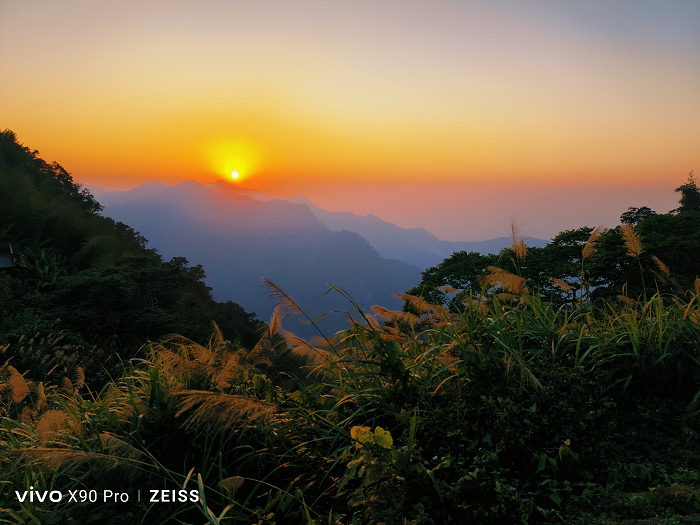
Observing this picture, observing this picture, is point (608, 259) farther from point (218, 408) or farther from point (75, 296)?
point (75, 296)

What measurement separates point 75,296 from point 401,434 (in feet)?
70.2

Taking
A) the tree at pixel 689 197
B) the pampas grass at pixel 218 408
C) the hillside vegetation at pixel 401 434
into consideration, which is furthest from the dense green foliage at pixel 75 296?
the tree at pixel 689 197

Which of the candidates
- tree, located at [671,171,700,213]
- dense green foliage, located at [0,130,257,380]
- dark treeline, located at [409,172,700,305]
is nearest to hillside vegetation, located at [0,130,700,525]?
dense green foliage, located at [0,130,257,380]

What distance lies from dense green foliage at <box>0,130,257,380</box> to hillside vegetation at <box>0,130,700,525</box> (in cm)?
987

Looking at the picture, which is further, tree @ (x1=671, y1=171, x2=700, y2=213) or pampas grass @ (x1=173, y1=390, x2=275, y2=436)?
tree @ (x1=671, y1=171, x2=700, y2=213)

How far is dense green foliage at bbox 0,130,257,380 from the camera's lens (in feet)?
47.1

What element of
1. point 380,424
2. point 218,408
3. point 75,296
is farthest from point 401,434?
point 75,296

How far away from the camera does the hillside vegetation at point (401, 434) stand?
1.79 meters

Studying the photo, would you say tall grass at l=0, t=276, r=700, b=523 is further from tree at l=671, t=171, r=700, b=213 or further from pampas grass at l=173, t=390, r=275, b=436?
tree at l=671, t=171, r=700, b=213

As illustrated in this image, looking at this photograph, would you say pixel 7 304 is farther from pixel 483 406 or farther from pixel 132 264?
pixel 483 406

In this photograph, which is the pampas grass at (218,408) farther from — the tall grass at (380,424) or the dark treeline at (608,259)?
the dark treeline at (608,259)

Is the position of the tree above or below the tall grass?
above

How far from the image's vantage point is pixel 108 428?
238 centimetres

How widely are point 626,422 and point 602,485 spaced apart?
565mm
